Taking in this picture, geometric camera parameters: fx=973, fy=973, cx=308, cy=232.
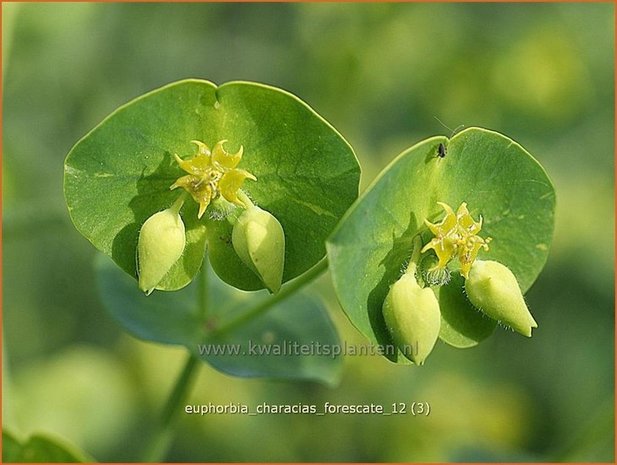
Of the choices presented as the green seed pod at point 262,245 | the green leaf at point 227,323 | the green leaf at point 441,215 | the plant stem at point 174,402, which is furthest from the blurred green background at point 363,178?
the green seed pod at point 262,245

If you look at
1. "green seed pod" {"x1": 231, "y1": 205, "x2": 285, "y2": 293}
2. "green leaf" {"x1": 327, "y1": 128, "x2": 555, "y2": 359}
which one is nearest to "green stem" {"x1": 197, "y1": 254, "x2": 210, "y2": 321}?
"green seed pod" {"x1": 231, "y1": 205, "x2": 285, "y2": 293}

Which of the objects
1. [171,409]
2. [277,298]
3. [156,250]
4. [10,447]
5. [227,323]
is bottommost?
[10,447]

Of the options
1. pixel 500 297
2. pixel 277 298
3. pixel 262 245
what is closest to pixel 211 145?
pixel 262 245

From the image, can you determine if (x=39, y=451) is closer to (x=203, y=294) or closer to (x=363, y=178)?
(x=203, y=294)

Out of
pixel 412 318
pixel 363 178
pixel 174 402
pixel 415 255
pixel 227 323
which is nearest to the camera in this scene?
pixel 412 318

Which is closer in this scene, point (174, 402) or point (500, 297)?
point (500, 297)

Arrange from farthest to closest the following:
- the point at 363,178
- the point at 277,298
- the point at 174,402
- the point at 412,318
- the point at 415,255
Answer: the point at 363,178
the point at 174,402
the point at 277,298
the point at 415,255
the point at 412,318

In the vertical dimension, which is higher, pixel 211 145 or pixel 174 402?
pixel 211 145

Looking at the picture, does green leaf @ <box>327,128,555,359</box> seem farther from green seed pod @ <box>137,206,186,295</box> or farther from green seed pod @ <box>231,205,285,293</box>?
green seed pod @ <box>137,206,186,295</box>
